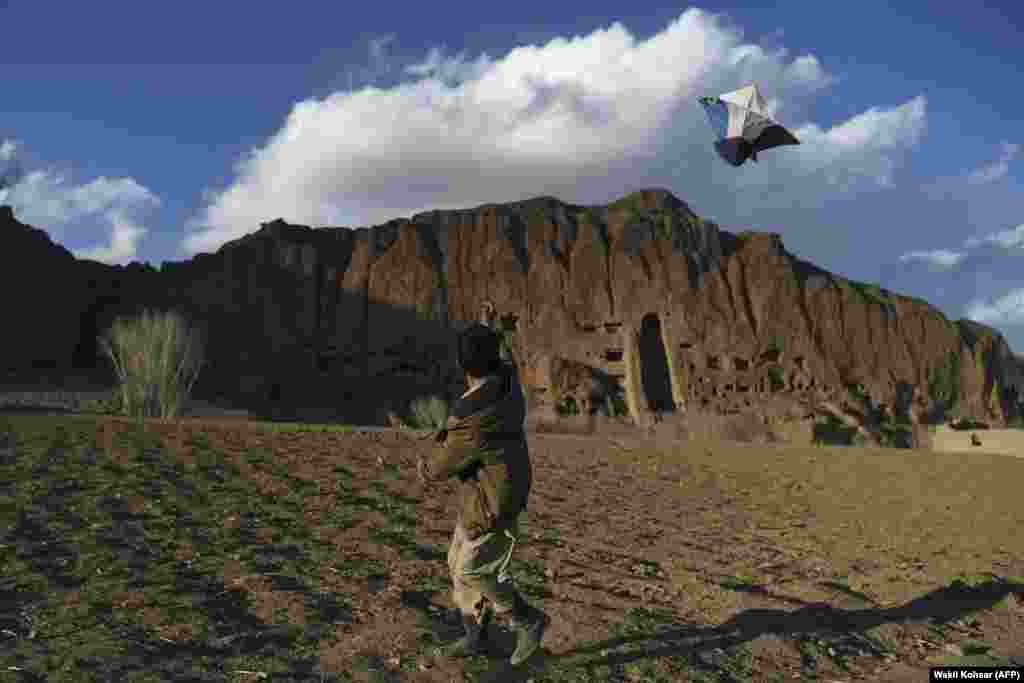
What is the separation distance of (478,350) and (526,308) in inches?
1276

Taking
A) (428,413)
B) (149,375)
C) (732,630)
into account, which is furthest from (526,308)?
(732,630)

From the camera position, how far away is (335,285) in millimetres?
36938

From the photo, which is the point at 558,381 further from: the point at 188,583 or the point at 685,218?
the point at 188,583

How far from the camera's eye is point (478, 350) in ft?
14.3

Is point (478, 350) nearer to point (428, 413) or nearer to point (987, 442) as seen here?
point (428, 413)

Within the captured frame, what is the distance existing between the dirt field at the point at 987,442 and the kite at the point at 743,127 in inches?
654

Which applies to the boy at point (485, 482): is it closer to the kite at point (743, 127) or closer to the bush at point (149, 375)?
the kite at point (743, 127)

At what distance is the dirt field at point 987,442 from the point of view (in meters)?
25.7

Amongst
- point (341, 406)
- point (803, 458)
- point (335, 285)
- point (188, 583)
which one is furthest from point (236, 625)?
point (335, 285)

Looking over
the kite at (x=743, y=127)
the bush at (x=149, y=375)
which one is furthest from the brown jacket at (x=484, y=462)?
the bush at (x=149, y=375)

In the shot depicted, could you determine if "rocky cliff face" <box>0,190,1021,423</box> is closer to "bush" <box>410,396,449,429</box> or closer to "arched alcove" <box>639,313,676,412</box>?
"arched alcove" <box>639,313,676,412</box>

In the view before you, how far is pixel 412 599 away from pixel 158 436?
788 cm

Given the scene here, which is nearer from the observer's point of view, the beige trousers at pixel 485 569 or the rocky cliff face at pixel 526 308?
the beige trousers at pixel 485 569

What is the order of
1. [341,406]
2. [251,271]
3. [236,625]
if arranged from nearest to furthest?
[236,625] → [341,406] → [251,271]
